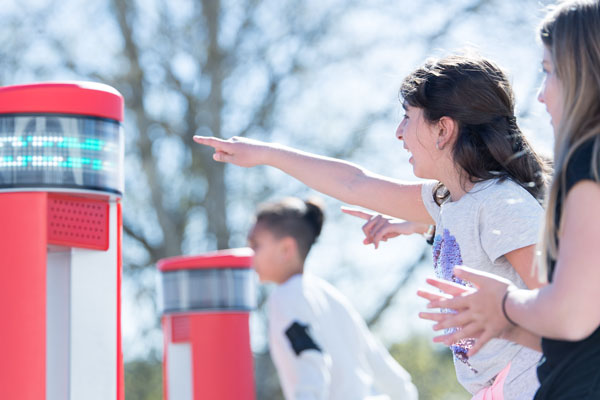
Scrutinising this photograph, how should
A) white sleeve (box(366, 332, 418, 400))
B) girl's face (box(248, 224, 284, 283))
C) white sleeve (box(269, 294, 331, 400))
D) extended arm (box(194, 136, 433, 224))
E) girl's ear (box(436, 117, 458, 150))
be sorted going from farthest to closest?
girl's face (box(248, 224, 284, 283))
white sleeve (box(366, 332, 418, 400))
white sleeve (box(269, 294, 331, 400))
extended arm (box(194, 136, 433, 224))
girl's ear (box(436, 117, 458, 150))

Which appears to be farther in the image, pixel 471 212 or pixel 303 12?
pixel 303 12

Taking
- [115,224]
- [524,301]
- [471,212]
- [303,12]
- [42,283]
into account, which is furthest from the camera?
[303,12]

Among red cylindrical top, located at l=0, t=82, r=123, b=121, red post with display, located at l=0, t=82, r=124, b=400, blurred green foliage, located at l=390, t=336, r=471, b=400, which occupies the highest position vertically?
red cylindrical top, located at l=0, t=82, r=123, b=121

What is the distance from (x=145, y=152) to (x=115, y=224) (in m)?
6.82

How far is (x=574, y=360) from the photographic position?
5.66 feet

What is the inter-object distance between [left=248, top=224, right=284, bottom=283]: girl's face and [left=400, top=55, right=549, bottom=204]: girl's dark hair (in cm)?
257

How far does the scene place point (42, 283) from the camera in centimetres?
258

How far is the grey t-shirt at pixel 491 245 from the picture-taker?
2225mm

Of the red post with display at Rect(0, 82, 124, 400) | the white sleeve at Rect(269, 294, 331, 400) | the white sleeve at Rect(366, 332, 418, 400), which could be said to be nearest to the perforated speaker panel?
the red post with display at Rect(0, 82, 124, 400)

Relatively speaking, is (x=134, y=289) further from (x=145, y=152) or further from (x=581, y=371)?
(x=581, y=371)

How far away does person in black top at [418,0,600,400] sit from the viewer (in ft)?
5.27

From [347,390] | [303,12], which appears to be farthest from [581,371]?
[303,12]

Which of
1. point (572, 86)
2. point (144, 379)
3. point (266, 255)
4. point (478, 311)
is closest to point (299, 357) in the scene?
point (266, 255)

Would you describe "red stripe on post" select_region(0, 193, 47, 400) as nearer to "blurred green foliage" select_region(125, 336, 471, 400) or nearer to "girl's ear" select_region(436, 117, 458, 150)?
"girl's ear" select_region(436, 117, 458, 150)
